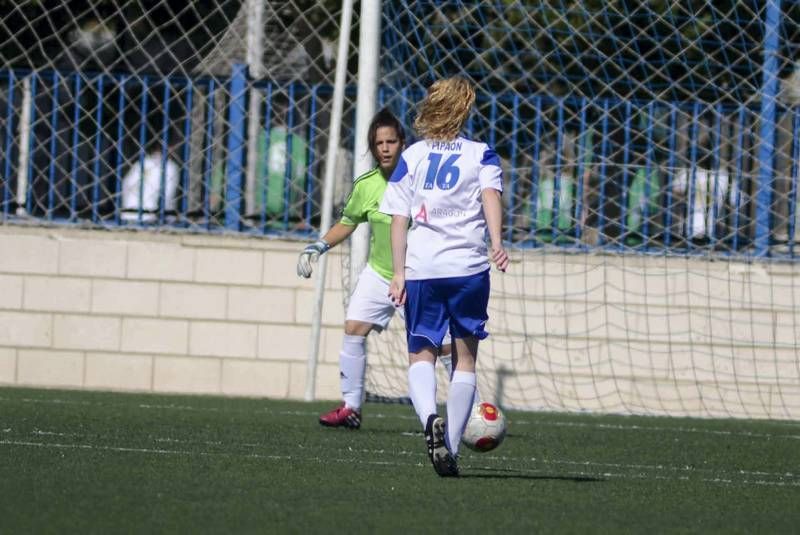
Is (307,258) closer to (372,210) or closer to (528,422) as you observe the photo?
(372,210)

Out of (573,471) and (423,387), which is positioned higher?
(423,387)

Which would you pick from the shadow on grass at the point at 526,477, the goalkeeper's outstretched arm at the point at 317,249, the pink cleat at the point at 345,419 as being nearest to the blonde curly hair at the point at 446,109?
the shadow on grass at the point at 526,477

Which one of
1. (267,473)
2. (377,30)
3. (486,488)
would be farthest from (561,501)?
(377,30)

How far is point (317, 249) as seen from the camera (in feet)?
25.9

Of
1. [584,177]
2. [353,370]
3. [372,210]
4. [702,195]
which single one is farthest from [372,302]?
[702,195]

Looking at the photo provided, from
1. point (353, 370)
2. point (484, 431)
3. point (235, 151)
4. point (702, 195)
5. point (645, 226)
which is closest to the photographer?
point (484, 431)

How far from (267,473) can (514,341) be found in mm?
5483

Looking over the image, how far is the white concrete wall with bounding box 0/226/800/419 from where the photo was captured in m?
11.3

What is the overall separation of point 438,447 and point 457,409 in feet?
0.67

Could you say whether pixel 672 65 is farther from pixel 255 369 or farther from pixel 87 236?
pixel 87 236

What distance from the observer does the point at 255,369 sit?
37.9ft

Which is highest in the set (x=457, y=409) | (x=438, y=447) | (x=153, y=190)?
(x=153, y=190)

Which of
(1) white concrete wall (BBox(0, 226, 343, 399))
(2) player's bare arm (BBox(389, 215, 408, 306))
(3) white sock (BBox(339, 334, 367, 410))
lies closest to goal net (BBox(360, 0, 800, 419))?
(1) white concrete wall (BBox(0, 226, 343, 399))

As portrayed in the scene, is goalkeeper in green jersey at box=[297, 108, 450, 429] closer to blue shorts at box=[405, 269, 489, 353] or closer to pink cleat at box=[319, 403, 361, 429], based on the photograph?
pink cleat at box=[319, 403, 361, 429]
